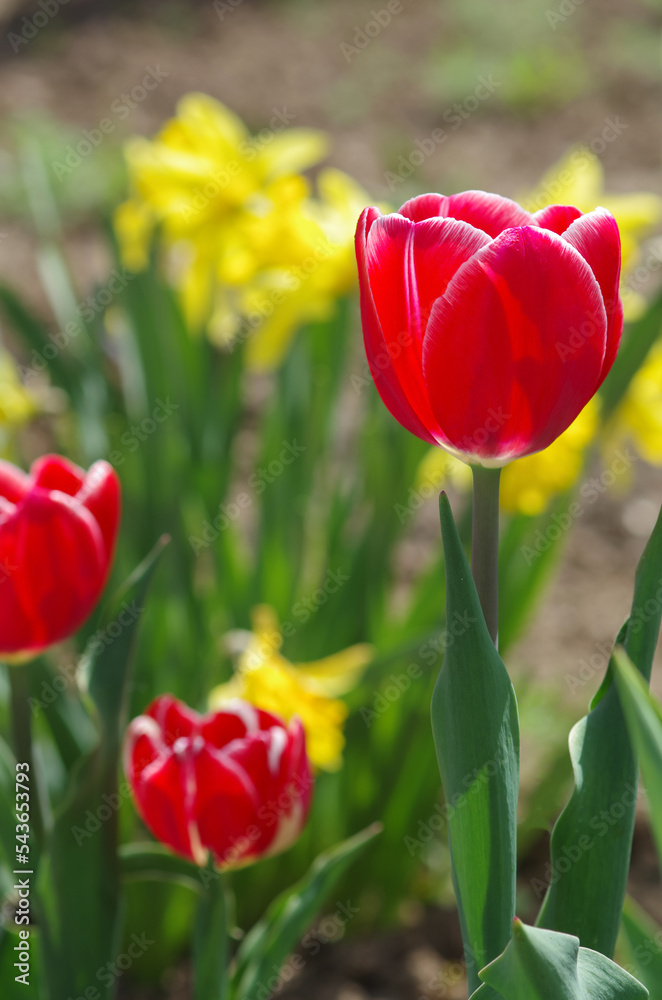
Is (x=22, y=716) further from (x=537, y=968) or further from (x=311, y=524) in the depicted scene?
(x=311, y=524)

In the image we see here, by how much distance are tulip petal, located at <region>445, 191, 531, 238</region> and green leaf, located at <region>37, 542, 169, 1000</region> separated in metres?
0.28

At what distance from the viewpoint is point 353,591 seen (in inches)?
50.7

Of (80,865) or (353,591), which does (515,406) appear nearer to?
(80,865)

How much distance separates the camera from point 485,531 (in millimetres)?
494

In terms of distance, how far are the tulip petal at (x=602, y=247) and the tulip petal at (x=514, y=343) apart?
0.02 meters

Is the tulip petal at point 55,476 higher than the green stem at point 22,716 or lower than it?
higher

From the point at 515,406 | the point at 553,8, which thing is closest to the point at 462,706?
the point at 515,406

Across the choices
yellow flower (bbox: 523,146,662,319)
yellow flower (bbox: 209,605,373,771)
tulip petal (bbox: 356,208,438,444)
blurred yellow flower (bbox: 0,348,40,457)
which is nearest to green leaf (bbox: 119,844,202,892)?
yellow flower (bbox: 209,605,373,771)

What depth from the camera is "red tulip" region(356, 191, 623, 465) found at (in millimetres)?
448

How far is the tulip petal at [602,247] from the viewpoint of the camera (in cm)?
47

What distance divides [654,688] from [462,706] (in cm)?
151

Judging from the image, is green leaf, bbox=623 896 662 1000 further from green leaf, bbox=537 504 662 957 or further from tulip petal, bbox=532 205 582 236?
tulip petal, bbox=532 205 582 236

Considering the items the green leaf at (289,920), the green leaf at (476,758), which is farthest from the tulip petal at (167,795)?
the green leaf at (476,758)

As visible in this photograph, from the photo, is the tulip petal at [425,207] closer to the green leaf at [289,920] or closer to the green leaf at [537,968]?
the green leaf at [537,968]
